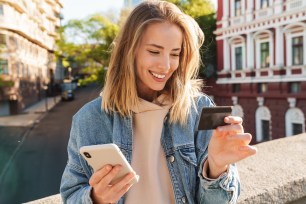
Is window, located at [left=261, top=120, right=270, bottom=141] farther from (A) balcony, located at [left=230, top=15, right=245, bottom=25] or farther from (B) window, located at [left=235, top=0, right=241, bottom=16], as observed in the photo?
(B) window, located at [left=235, top=0, right=241, bottom=16]

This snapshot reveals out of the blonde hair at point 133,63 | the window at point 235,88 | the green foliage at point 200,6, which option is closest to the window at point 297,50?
the window at point 235,88

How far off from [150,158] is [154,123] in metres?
0.06

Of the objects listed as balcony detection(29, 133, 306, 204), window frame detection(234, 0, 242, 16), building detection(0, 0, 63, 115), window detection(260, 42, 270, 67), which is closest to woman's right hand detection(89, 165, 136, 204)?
balcony detection(29, 133, 306, 204)

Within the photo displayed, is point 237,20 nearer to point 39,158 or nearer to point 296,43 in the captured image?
point 296,43

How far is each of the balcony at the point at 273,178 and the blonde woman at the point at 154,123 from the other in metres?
0.13

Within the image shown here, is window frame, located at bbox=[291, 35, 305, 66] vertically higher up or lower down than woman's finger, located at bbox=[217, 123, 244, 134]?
higher up

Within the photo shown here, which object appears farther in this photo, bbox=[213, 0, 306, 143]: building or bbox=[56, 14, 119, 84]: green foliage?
bbox=[56, 14, 119, 84]: green foliage

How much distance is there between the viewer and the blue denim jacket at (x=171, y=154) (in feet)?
1.60

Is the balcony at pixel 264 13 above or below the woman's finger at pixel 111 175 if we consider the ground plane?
above

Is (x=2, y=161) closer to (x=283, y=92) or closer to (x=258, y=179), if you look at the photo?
(x=283, y=92)

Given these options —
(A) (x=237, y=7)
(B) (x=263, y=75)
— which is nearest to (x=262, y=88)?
(B) (x=263, y=75)

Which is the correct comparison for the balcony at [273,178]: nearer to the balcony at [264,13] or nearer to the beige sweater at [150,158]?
the beige sweater at [150,158]

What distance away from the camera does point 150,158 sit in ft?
1.71

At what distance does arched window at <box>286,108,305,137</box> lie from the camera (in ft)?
22.9
